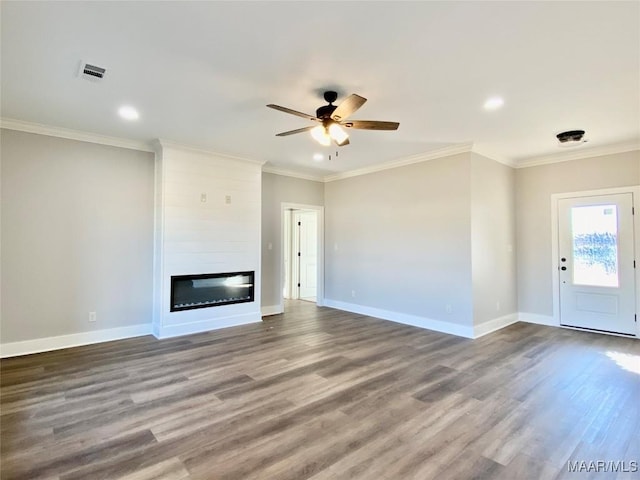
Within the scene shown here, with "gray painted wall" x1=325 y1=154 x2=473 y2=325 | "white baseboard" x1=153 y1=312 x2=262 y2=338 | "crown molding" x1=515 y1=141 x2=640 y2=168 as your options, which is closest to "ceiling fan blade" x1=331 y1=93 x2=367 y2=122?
"gray painted wall" x1=325 y1=154 x2=473 y2=325

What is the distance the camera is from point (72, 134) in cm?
431

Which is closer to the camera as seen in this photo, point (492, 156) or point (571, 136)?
point (571, 136)

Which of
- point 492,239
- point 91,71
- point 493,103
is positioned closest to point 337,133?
point 493,103

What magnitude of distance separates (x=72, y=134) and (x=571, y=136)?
6.49 meters

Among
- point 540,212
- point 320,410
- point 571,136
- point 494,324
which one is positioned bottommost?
point 320,410

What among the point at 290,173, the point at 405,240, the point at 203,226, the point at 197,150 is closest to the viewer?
the point at 197,150

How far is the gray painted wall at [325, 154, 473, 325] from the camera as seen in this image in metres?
4.93

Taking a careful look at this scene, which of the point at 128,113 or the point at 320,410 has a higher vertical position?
the point at 128,113

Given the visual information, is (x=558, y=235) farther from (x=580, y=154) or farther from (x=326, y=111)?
(x=326, y=111)

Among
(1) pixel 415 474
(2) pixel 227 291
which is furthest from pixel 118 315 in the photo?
(1) pixel 415 474

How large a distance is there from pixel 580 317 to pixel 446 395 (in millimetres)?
3740

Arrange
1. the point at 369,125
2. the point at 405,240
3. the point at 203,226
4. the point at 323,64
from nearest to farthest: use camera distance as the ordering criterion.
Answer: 1. the point at 323,64
2. the point at 369,125
3. the point at 203,226
4. the point at 405,240

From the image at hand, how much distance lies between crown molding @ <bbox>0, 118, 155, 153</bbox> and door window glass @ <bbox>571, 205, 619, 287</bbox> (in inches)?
266

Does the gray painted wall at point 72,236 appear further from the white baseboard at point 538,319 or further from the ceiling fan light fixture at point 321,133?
the white baseboard at point 538,319
